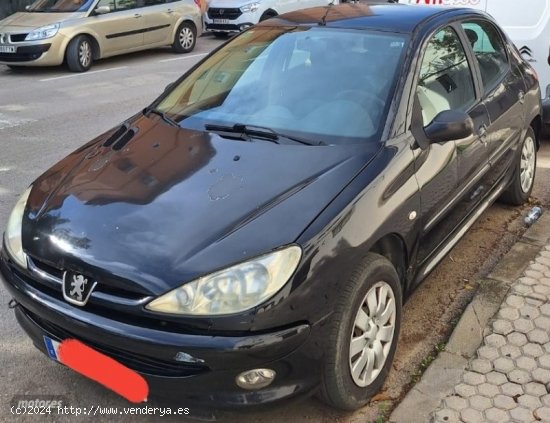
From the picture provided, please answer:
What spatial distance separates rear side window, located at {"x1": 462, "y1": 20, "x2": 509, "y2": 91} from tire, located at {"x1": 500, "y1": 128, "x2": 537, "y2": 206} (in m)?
0.65

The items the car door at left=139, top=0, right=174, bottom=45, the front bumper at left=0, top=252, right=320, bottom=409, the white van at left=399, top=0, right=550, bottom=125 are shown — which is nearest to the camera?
the front bumper at left=0, top=252, right=320, bottom=409

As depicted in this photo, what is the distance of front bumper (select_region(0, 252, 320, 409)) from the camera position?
90.5 inches

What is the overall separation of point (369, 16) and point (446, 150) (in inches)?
38.2

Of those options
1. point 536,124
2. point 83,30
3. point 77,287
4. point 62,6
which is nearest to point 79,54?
point 83,30

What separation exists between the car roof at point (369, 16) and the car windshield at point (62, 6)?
27.1 feet

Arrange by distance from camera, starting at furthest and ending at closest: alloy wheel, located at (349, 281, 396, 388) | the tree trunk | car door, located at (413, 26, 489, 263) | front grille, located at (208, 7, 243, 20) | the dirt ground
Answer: the tree trunk < front grille, located at (208, 7, 243, 20) < car door, located at (413, 26, 489, 263) < the dirt ground < alloy wheel, located at (349, 281, 396, 388)

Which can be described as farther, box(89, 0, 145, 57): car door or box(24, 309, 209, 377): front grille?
box(89, 0, 145, 57): car door

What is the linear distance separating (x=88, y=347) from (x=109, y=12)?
10.3m

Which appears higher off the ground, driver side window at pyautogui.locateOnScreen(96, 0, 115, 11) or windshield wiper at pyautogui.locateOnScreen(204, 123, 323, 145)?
windshield wiper at pyautogui.locateOnScreen(204, 123, 323, 145)

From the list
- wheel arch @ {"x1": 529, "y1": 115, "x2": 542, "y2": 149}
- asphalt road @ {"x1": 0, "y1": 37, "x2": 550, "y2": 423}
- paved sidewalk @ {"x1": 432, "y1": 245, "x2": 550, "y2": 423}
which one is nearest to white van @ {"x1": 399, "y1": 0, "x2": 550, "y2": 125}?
asphalt road @ {"x1": 0, "y1": 37, "x2": 550, "y2": 423}

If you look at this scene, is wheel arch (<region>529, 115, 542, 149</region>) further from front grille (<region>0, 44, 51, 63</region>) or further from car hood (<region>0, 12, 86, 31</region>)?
car hood (<region>0, 12, 86, 31</region>)

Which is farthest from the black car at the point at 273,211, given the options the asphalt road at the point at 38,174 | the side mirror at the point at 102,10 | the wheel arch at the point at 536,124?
the side mirror at the point at 102,10

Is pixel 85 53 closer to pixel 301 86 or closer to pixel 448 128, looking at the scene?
pixel 301 86

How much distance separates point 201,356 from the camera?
230 centimetres
